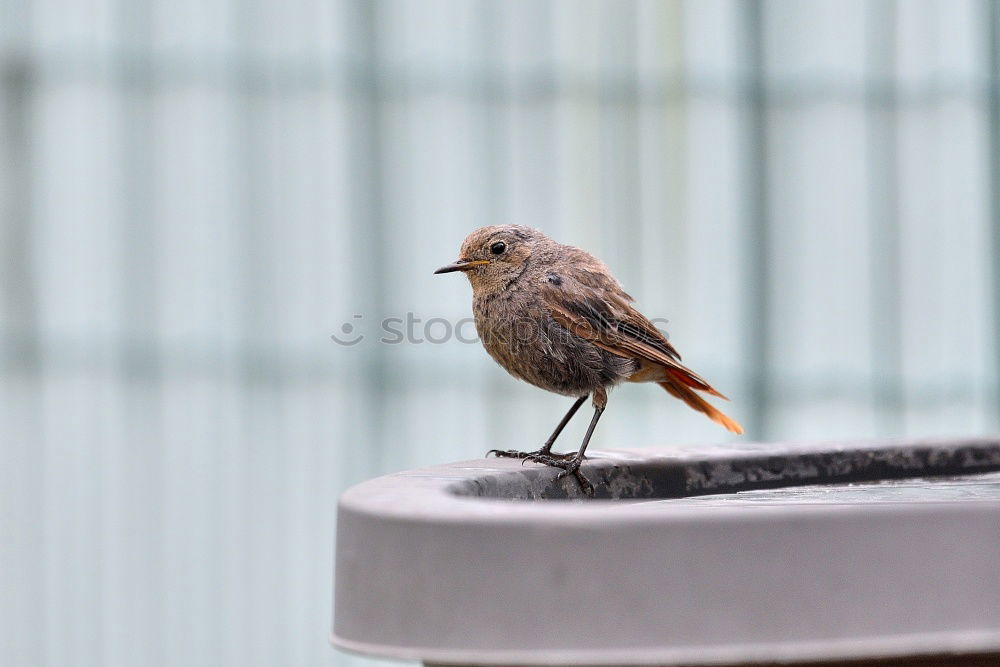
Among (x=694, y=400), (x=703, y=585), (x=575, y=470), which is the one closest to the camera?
(x=703, y=585)

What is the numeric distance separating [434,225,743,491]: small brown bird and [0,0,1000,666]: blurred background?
6.12 ft

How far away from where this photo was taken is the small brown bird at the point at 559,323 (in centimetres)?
288

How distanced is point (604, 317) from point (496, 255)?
338 millimetres

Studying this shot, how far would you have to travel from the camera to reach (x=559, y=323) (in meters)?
2.89

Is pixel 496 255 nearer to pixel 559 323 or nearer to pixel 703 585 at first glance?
pixel 559 323

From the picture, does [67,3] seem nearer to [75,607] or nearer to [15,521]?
[15,521]

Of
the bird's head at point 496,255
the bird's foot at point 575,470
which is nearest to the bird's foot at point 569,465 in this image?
the bird's foot at point 575,470

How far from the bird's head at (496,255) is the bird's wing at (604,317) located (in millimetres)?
110

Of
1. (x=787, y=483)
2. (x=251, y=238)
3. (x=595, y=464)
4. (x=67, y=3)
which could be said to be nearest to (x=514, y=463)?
(x=595, y=464)

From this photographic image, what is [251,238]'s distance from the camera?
4.86 metres

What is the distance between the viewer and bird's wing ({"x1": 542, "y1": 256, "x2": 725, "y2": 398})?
2.90 meters

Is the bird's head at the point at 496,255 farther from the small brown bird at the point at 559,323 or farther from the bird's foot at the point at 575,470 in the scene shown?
the bird's foot at the point at 575,470

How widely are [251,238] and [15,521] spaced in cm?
138

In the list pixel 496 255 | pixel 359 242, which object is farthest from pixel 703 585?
pixel 359 242
